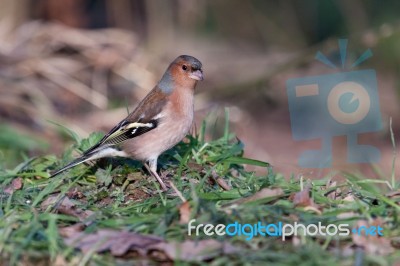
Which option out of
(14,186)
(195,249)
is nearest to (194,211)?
(195,249)

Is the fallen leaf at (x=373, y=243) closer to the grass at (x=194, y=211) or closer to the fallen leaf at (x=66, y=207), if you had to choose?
the grass at (x=194, y=211)

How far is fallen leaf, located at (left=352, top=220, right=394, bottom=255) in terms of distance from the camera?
402cm

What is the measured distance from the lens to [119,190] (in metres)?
5.16

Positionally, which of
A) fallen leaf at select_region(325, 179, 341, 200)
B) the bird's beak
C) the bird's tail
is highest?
the bird's beak

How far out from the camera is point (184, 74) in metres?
6.39

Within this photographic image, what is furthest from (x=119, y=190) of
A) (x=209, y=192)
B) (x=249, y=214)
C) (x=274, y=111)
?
(x=274, y=111)

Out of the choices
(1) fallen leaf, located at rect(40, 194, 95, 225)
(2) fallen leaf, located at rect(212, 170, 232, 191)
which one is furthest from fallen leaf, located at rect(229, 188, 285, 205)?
(1) fallen leaf, located at rect(40, 194, 95, 225)

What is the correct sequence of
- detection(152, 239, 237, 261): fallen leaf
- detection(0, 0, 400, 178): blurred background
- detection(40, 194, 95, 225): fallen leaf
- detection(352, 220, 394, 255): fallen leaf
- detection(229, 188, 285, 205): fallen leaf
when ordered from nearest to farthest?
detection(152, 239, 237, 261): fallen leaf < detection(352, 220, 394, 255): fallen leaf < detection(229, 188, 285, 205): fallen leaf < detection(40, 194, 95, 225): fallen leaf < detection(0, 0, 400, 178): blurred background

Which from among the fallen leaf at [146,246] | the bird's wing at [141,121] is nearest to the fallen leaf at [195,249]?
the fallen leaf at [146,246]

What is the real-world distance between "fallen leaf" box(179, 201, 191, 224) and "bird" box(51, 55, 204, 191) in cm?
123

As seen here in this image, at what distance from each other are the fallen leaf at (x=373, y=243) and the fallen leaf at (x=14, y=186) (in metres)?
2.44

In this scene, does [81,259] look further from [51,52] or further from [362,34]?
[51,52]

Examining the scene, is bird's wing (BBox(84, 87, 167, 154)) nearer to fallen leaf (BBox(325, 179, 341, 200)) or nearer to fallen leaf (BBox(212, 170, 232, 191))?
fallen leaf (BBox(212, 170, 232, 191))

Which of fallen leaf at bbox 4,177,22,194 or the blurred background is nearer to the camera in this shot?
fallen leaf at bbox 4,177,22,194
